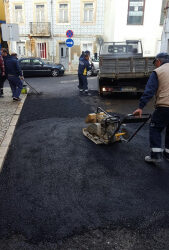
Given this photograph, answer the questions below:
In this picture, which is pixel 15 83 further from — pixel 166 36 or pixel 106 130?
pixel 166 36

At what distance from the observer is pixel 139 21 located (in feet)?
68.7

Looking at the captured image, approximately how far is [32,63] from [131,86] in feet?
35.3

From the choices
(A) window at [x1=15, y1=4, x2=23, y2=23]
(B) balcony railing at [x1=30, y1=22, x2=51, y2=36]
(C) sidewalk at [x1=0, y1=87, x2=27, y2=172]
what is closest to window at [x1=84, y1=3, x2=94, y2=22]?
(B) balcony railing at [x1=30, y1=22, x2=51, y2=36]

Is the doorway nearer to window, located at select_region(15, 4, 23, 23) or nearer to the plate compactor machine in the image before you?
window, located at select_region(15, 4, 23, 23)

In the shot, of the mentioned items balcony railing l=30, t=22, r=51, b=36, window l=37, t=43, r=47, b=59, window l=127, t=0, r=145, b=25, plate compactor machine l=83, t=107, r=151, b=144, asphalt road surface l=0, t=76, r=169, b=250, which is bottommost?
asphalt road surface l=0, t=76, r=169, b=250

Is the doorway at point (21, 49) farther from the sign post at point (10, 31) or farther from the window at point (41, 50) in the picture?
the sign post at point (10, 31)

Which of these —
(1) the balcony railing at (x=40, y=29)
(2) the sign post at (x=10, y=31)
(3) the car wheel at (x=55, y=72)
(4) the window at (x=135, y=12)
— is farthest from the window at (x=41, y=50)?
(2) the sign post at (x=10, y=31)

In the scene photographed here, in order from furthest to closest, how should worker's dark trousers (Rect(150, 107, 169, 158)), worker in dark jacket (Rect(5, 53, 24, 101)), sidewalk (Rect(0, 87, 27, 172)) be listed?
worker in dark jacket (Rect(5, 53, 24, 101))
sidewalk (Rect(0, 87, 27, 172))
worker's dark trousers (Rect(150, 107, 169, 158))

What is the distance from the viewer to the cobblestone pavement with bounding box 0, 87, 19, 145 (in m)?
5.72

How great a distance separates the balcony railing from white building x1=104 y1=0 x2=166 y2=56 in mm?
6749

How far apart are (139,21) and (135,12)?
87 centimetres

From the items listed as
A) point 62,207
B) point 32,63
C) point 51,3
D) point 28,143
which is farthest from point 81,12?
point 62,207

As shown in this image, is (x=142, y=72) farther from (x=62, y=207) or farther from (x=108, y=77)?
(x=62, y=207)

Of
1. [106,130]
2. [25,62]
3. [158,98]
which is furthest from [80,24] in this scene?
[158,98]
